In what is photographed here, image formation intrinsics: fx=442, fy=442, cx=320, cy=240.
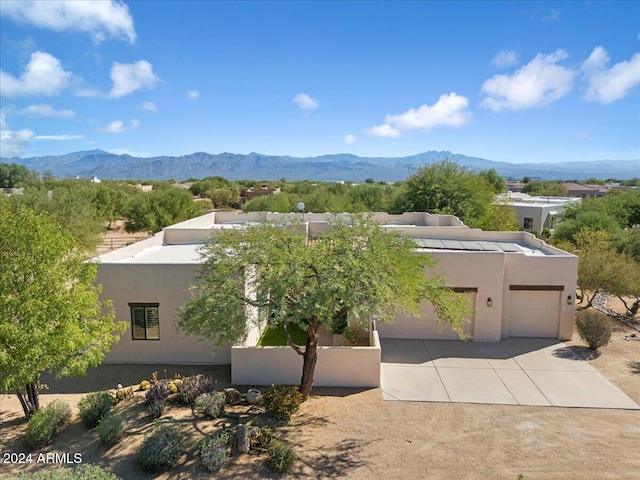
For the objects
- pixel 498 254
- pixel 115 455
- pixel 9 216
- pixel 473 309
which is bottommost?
pixel 115 455

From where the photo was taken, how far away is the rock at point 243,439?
9404mm

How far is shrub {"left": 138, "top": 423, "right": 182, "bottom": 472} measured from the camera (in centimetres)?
877

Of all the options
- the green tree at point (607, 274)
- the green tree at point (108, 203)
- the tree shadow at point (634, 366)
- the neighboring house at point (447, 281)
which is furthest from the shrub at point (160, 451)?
the green tree at point (108, 203)

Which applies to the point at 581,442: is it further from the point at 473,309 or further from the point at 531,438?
the point at 473,309

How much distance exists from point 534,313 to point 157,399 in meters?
13.2

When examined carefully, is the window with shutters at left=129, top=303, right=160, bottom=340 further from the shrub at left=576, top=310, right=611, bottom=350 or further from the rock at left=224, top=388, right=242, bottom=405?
the shrub at left=576, top=310, right=611, bottom=350

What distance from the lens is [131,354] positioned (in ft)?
45.9

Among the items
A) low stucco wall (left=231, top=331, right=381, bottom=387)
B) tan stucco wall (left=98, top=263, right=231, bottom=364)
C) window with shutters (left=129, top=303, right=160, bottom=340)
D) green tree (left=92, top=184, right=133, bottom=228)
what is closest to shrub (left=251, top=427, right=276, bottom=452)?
low stucco wall (left=231, top=331, right=381, bottom=387)

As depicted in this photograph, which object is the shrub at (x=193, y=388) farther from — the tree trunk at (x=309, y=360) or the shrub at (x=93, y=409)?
the tree trunk at (x=309, y=360)

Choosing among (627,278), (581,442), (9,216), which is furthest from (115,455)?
(627,278)

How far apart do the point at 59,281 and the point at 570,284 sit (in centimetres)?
1621

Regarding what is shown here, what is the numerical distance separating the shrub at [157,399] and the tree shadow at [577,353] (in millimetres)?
12431

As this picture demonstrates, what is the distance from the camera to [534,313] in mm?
16422

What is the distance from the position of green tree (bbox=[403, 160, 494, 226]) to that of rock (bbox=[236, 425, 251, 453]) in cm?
2440
